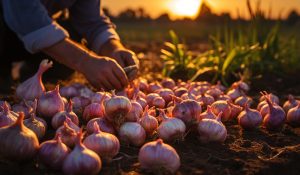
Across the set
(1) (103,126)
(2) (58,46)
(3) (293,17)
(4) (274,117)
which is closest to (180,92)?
(4) (274,117)

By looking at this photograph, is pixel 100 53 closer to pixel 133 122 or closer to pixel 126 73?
pixel 126 73

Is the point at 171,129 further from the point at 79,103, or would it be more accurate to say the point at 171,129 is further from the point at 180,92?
the point at 180,92

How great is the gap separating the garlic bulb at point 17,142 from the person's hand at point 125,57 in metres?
1.19

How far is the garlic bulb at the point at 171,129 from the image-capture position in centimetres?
171

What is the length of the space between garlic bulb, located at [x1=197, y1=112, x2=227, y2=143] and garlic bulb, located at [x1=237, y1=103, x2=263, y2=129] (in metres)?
0.30

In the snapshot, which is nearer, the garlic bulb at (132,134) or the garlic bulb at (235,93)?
the garlic bulb at (132,134)

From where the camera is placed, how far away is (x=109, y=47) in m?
2.87

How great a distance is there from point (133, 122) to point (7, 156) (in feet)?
1.77

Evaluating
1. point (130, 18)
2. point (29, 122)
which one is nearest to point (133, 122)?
point (29, 122)

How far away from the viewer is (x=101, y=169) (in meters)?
1.47

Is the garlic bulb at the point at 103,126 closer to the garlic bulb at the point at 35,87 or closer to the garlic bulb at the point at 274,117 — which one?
the garlic bulb at the point at 35,87

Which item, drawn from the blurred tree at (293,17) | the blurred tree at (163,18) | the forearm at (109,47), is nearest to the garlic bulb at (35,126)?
the forearm at (109,47)

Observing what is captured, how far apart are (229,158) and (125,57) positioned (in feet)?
3.88

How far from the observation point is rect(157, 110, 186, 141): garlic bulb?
1.71 m
